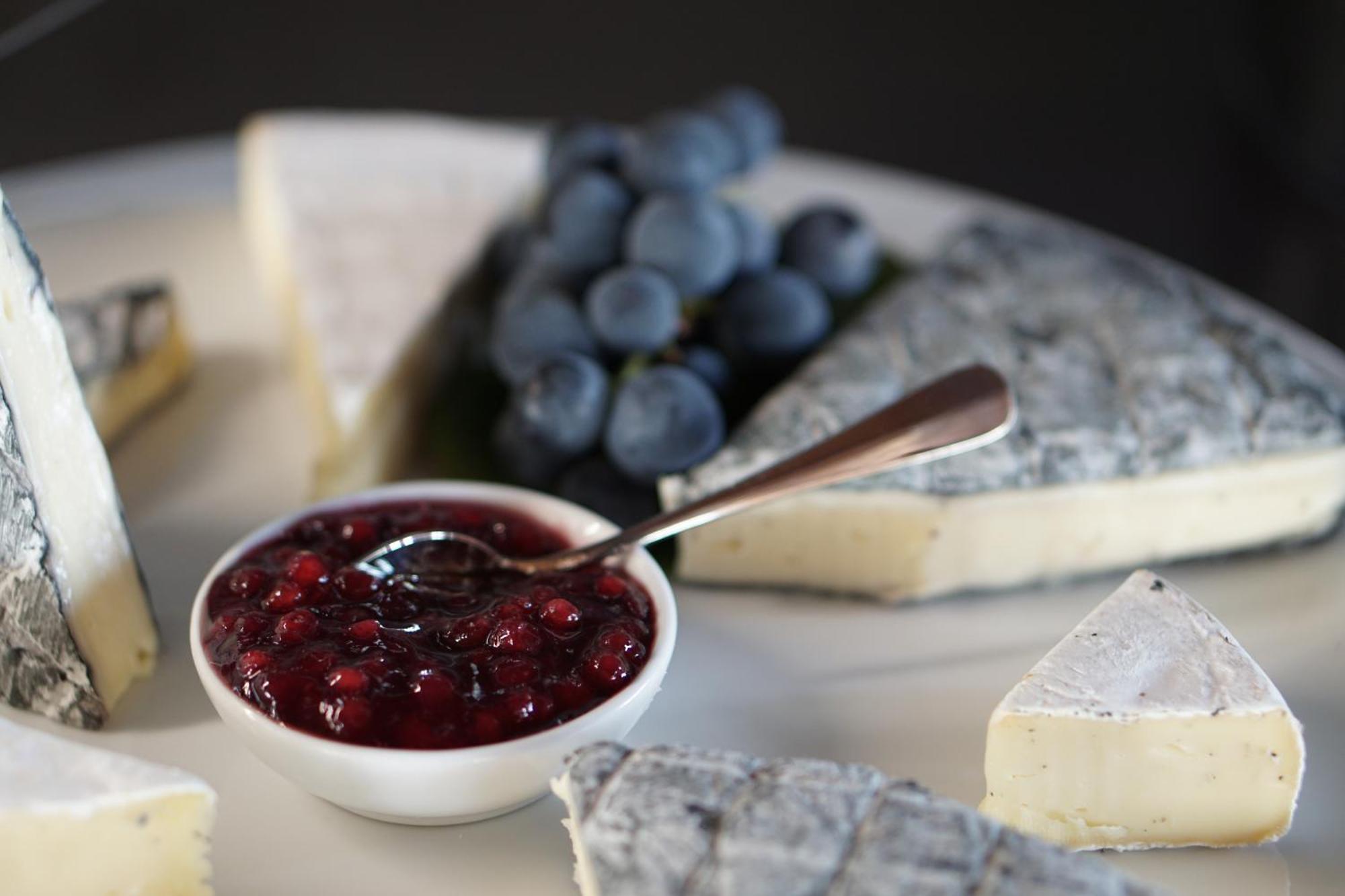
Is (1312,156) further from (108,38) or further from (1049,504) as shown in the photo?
(108,38)

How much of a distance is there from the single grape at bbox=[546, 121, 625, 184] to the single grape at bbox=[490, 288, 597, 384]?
0.26 metres

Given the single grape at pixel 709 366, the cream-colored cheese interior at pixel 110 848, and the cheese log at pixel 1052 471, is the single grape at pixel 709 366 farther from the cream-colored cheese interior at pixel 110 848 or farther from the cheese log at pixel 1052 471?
the cream-colored cheese interior at pixel 110 848

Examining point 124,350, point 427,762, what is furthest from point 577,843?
point 124,350

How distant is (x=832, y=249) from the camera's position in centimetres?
190

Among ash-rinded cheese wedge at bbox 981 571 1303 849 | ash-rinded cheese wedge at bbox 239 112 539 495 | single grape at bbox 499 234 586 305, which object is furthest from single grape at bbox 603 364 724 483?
ash-rinded cheese wedge at bbox 981 571 1303 849

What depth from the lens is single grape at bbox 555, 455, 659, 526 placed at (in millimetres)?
1620

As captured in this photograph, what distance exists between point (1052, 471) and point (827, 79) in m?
2.76

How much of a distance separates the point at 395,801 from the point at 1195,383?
115cm

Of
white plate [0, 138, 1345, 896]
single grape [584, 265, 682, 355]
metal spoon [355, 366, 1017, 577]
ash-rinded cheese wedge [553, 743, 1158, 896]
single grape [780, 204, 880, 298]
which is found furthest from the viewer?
single grape [780, 204, 880, 298]

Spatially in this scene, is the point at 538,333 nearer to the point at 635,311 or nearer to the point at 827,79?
the point at 635,311

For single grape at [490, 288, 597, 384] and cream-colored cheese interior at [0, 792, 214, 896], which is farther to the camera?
single grape at [490, 288, 597, 384]

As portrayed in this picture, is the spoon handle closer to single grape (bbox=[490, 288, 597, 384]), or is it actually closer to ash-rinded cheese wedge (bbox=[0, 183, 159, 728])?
single grape (bbox=[490, 288, 597, 384])

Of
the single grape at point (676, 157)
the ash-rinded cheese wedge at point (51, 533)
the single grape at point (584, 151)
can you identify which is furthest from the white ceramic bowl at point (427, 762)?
the single grape at point (584, 151)

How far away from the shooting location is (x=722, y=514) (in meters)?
1.43
